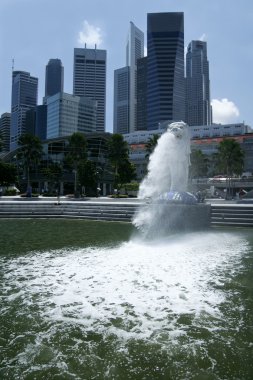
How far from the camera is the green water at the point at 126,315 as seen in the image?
4.83m

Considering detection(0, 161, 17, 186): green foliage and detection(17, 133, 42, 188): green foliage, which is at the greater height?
detection(17, 133, 42, 188): green foliage

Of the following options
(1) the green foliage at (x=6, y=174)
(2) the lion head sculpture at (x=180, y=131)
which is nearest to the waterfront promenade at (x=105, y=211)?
(2) the lion head sculpture at (x=180, y=131)

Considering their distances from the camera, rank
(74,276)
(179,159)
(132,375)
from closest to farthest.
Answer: (132,375) < (74,276) < (179,159)

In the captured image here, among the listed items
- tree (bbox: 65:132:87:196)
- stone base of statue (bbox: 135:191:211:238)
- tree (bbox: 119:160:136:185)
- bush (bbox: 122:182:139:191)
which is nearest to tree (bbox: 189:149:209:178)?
bush (bbox: 122:182:139:191)

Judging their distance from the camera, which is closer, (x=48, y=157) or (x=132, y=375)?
(x=132, y=375)

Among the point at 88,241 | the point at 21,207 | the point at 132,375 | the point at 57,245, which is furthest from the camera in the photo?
the point at 21,207

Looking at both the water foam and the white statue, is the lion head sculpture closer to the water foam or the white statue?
the white statue

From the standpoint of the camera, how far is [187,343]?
5.55m

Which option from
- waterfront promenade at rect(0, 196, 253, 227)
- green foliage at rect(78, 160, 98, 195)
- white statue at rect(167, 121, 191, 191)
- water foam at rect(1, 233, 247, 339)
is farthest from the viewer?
green foliage at rect(78, 160, 98, 195)

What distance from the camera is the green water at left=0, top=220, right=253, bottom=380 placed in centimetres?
483

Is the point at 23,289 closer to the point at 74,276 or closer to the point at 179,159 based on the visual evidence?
the point at 74,276

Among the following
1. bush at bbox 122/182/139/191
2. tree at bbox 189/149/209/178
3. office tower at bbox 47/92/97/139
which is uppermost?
office tower at bbox 47/92/97/139

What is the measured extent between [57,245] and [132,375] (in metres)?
11.0

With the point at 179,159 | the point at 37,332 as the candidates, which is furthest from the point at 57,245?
the point at 179,159
